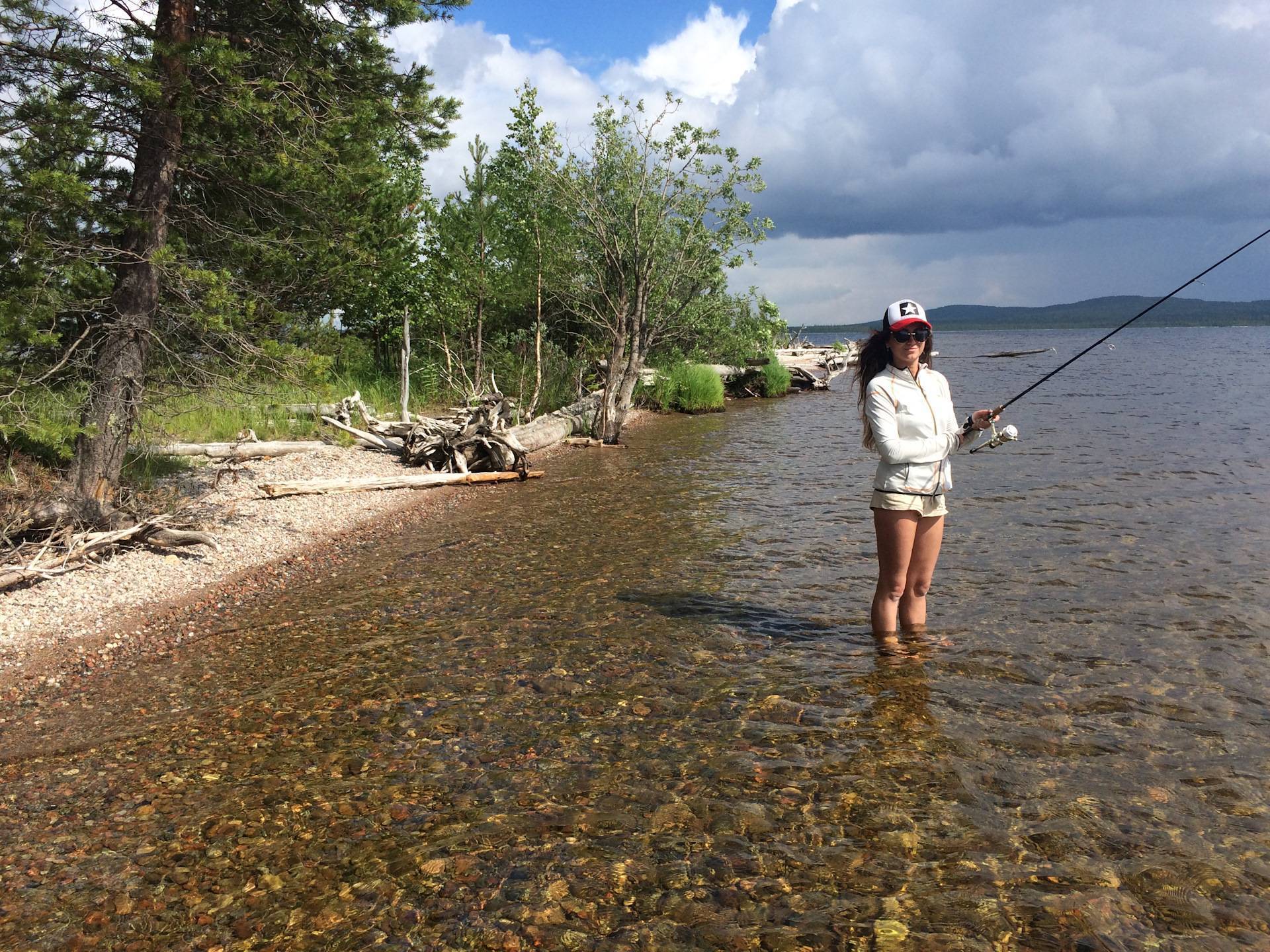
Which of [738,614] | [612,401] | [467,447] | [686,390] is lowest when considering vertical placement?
[738,614]

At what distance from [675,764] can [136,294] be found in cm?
818

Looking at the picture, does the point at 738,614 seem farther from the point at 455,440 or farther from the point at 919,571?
the point at 455,440

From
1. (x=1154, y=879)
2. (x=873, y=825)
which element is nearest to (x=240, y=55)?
(x=873, y=825)

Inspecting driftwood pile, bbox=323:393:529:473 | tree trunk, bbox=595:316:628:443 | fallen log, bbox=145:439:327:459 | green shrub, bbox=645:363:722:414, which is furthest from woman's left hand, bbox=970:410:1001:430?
green shrub, bbox=645:363:722:414

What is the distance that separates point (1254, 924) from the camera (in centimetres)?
390

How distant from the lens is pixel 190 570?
9.64 metres

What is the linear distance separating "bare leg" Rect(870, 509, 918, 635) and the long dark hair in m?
0.58

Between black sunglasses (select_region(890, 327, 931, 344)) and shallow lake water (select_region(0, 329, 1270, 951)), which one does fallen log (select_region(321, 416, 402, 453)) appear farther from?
black sunglasses (select_region(890, 327, 931, 344))

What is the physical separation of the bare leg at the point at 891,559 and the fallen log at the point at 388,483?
10.1 m

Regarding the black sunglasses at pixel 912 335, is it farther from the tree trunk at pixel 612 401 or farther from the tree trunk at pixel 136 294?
the tree trunk at pixel 612 401

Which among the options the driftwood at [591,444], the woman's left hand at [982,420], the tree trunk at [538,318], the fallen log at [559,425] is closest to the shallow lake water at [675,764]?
the woman's left hand at [982,420]

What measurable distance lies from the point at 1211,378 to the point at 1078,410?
19582mm

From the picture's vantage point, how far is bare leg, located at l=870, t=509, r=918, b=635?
6309 mm

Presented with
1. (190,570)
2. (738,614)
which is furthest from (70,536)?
(738,614)
